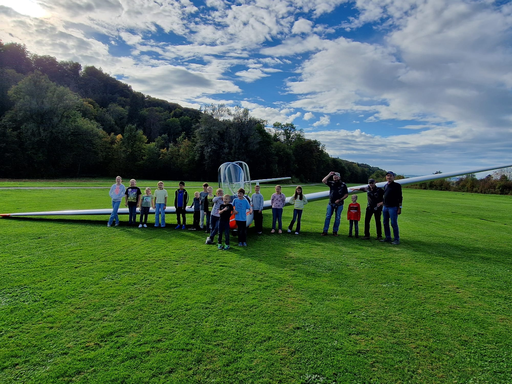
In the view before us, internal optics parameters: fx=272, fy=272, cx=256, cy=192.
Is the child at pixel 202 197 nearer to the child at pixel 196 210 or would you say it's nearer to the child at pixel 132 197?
the child at pixel 196 210

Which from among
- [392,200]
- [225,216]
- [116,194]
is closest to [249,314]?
[225,216]

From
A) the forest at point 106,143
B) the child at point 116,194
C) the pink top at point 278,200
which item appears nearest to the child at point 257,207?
the pink top at point 278,200

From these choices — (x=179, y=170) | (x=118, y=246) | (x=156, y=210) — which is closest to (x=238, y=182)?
(x=156, y=210)

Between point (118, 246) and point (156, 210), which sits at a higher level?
point (156, 210)

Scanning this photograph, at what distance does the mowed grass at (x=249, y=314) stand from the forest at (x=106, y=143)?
45.4 m

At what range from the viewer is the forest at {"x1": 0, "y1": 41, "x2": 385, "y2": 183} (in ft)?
138

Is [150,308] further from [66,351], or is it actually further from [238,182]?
[238,182]

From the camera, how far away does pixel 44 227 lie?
884 cm

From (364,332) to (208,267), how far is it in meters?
3.25

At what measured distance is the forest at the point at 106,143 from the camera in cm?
4209

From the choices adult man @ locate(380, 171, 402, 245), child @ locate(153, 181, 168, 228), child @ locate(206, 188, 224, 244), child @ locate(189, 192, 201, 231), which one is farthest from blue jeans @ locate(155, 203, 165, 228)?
adult man @ locate(380, 171, 402, 245)

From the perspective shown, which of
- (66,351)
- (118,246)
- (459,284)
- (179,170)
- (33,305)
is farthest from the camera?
(179,170)

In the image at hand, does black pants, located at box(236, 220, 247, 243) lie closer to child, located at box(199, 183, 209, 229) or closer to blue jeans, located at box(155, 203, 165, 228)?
child, located at box(199, 183, 209, 229)

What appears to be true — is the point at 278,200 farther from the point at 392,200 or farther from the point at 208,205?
the point at 392,200
